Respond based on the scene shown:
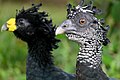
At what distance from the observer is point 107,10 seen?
33.3 feet

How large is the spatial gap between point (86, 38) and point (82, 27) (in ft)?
0.42

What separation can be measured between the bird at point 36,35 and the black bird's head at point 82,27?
1113mm

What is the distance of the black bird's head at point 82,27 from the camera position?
5848 mm

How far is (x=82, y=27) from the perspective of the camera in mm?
5887

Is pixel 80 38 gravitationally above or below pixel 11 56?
above

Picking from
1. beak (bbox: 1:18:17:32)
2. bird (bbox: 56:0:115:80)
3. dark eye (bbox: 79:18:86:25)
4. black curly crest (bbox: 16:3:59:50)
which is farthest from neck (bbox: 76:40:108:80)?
beak (bbox: 1:18:17:32)

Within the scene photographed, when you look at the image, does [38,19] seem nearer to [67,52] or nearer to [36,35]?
[36,35]

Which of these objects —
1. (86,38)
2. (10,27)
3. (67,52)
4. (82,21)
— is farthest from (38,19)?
(67,52)

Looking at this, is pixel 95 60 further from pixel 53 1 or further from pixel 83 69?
pixel 53 1

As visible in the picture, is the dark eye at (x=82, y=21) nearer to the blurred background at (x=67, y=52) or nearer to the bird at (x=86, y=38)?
the bird at (x=86, y=38)

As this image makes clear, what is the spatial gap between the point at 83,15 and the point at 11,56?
14.4ft

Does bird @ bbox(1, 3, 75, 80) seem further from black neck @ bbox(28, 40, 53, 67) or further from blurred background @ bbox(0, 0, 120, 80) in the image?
blurred background @ bbox(0, 0, 120, 80)

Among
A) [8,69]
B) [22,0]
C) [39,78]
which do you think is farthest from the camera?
[22,0]

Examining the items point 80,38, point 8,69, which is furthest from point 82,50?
point 8,69
